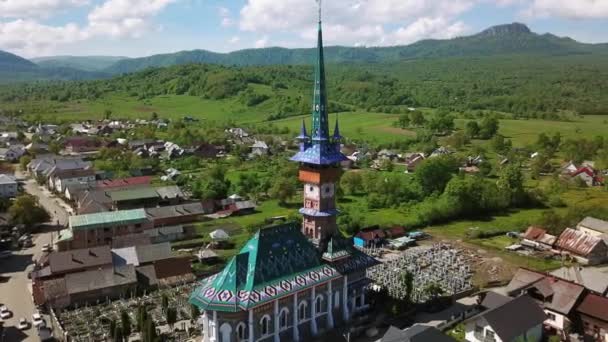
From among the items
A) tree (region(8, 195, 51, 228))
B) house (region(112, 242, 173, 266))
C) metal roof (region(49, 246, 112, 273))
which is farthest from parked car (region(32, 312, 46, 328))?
tree (region(8, 195, 51, 228))

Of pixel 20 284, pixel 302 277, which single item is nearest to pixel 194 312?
pixel 302 277

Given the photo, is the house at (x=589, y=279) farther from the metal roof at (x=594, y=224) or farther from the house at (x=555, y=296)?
the metal roof at (x=594, y=224)

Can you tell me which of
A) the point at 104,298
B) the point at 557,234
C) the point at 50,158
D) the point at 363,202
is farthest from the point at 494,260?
the point at 50,158

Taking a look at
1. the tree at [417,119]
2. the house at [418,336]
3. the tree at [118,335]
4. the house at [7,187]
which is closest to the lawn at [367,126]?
the tree at [417,119]

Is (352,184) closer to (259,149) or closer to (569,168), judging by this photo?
(259,149)

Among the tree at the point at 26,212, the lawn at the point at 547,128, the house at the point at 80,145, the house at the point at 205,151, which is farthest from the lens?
the lawn at the point at 547,128

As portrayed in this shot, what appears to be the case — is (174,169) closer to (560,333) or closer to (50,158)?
(50,158)
